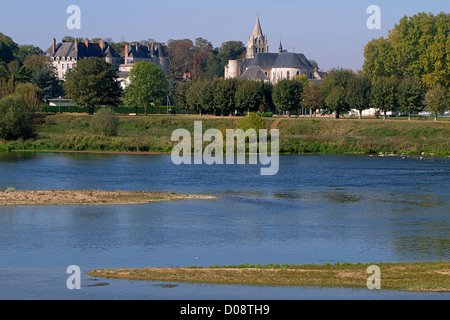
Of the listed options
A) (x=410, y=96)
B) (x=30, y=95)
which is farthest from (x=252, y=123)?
(x=30, y=95)

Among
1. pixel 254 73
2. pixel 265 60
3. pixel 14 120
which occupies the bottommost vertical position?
pixel 14 120

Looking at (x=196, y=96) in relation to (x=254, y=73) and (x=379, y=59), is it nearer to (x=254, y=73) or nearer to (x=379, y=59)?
(x=379, y=59)

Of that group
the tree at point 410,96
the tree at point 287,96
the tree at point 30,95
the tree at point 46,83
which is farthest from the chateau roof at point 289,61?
the tree at point 30,95

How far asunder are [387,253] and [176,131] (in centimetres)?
6747

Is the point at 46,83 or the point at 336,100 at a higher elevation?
the point at 46,83

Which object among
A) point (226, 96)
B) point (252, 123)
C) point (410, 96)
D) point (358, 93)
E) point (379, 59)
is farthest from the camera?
point (379, 59)

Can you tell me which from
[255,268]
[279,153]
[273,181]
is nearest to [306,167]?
[273,181]

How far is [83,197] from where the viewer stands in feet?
129

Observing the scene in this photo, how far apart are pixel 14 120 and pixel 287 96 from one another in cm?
4437

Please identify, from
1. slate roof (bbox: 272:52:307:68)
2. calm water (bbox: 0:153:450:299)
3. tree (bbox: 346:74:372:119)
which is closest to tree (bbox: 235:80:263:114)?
tree (bbox: 346:74:372:119)

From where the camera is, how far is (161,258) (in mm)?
25203

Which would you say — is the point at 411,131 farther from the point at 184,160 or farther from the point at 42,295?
the point at 42,295

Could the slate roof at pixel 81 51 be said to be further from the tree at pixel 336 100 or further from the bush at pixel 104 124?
the bush at pixel 104 124

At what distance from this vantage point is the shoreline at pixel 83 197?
3788cm
